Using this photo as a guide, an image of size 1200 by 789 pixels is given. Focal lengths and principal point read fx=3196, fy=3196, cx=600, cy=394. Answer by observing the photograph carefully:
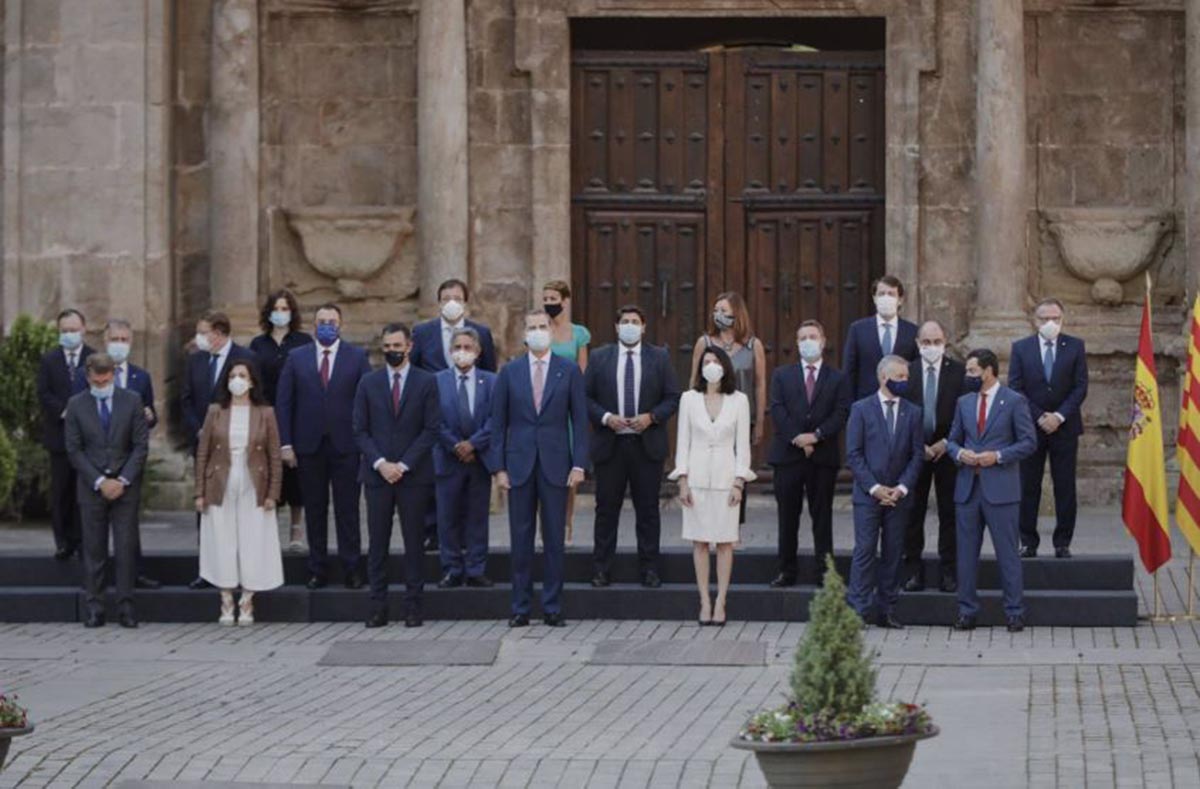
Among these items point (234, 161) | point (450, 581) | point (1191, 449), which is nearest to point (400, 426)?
point (450, 581)

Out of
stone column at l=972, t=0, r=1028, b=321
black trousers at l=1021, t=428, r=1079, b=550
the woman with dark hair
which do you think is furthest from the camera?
stone column at l=972, t=0, r=1028, b=321

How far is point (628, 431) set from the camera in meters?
20.4

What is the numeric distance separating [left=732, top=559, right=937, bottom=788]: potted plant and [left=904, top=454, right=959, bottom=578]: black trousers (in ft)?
25.0

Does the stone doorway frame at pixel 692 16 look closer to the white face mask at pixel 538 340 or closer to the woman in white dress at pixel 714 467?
the white face mask at pixel 538 340

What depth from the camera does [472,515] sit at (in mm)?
20297

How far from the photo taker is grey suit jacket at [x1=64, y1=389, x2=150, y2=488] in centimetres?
2019

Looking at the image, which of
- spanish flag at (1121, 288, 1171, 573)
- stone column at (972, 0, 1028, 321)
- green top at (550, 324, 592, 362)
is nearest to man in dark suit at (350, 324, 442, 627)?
green top at (550, 324, 592, 362)

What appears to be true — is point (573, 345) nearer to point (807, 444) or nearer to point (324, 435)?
point (324, 435)

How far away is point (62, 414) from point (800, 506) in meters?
4.98

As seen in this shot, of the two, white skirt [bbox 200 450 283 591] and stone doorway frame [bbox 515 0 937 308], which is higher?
stone doorway frame [bbox 515 0 937 308]

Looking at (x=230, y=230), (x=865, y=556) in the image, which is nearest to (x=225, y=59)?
(x=230, y=230)

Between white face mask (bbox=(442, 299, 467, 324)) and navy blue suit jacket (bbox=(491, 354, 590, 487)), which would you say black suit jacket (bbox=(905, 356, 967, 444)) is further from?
white face mask (bbox=(442, 299, 467, 324))

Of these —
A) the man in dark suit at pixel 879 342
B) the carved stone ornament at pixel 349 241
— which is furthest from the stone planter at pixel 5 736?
the carved stone ornament at pixel 349 241

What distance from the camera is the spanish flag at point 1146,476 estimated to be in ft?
66.3
